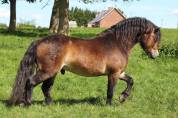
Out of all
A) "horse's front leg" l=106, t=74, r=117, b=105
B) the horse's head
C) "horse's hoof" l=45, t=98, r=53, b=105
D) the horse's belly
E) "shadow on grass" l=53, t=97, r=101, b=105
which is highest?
the horse's head

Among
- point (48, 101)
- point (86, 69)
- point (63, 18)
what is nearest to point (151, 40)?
point (86, 69)

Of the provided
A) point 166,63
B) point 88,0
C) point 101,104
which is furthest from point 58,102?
point 88,0

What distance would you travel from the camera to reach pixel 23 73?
10.5 metres

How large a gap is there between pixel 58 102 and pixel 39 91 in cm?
154

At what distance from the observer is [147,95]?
13031 mm

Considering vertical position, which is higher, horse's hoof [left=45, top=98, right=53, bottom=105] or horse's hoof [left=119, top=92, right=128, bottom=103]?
horse's hoof [left=119, top=92, right=128, bottom=103]

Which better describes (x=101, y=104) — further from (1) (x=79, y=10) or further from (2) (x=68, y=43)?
(1) (x=79, y=10)

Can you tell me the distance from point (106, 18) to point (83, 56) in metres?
104

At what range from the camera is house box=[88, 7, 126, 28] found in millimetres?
108925

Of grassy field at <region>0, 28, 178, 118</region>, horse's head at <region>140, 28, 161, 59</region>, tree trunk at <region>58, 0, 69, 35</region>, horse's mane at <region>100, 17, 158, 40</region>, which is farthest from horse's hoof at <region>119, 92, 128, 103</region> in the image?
tree trunk at <region>58, 0, 69, 35</region>

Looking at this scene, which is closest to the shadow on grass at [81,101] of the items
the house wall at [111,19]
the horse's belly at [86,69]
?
the horse's belly at [86,69]

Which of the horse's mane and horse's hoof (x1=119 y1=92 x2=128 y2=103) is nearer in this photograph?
the horse's mane

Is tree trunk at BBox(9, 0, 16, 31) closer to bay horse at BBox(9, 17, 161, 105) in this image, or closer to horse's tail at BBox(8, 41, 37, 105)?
bay horse at BBox(9, 17, 161, 105)

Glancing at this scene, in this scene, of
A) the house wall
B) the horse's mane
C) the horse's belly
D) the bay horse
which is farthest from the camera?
the house wall
